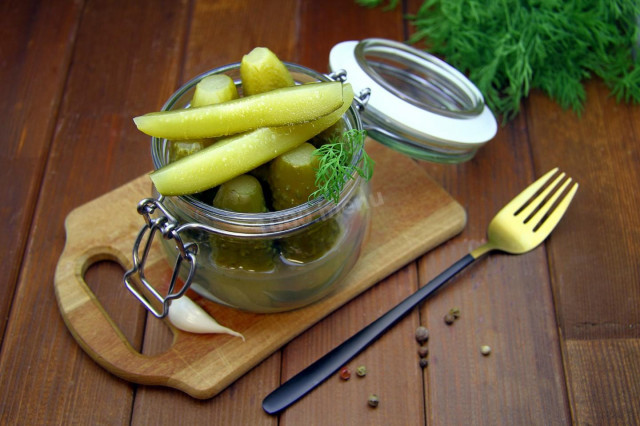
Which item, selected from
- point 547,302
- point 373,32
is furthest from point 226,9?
point 547,302

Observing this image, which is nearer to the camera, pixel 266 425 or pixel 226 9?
pixel 266 425

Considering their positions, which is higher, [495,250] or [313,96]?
[313,96]

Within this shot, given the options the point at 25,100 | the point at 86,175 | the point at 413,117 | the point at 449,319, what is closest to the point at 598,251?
the point at 449,319

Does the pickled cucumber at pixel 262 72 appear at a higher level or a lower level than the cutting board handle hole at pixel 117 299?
higher

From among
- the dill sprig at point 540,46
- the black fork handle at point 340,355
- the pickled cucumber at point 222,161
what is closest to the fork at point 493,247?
the black fork handle at point 340,355

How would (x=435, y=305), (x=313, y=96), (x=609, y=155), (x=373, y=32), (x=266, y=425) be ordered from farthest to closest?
(x=373, y=32), (x=609, y=155), (x=435, y=305), (x=266, y=425), (x=313, y=96)

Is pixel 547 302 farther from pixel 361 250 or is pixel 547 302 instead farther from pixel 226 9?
pixel 226 9

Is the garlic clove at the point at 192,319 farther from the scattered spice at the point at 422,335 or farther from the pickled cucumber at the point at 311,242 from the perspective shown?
the scattered spice at the point at 422,335
